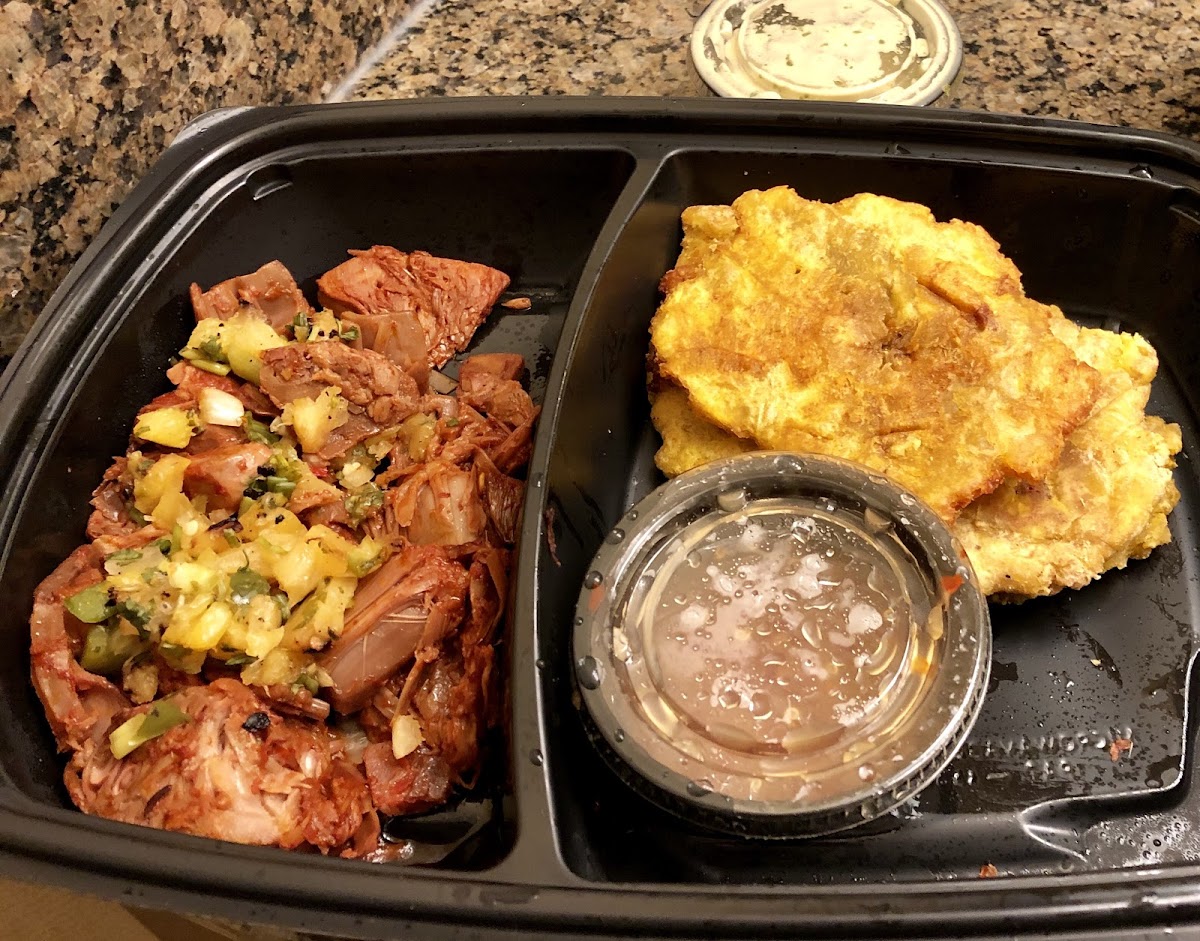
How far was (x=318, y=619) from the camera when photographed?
1870mm

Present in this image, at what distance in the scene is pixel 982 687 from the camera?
1643 millimetres

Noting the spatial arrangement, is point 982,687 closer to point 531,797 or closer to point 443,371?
point 531,797

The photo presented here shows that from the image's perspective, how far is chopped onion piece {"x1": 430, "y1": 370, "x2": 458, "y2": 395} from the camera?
2484mm

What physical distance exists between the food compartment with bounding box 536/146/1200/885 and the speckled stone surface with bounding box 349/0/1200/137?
0.80 m

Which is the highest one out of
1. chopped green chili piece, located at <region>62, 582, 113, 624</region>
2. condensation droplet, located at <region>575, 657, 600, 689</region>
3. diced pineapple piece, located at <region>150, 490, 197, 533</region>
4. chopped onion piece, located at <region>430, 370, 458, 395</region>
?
diced pineapple piece, located at <region>150, 490, 197, 533</region>

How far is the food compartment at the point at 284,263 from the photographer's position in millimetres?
1817

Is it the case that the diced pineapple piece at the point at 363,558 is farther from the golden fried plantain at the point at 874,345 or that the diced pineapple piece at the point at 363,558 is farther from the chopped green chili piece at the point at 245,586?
the golden fried plantain at the point at 874,345

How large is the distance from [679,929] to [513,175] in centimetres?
196

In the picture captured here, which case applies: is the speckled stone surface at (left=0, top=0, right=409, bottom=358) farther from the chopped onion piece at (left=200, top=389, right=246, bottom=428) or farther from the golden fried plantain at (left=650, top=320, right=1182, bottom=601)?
the golden fried plantain at (left=650, top=320, right=1182, bottom=601)

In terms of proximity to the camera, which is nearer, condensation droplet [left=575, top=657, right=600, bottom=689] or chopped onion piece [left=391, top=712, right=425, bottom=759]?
condensation droplet [left=575, top=657, right=600, bottom=689]

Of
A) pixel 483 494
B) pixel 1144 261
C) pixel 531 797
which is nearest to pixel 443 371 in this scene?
pixel 483 494

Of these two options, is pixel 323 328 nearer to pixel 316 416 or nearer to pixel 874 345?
pixel 316 416

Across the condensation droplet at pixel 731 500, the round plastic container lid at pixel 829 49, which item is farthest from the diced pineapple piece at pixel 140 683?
the round plastic container lid at pixel 829 49

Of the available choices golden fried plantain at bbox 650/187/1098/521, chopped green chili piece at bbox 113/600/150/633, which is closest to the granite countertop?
golden fried plantain at bbox 650/187/1098/521
